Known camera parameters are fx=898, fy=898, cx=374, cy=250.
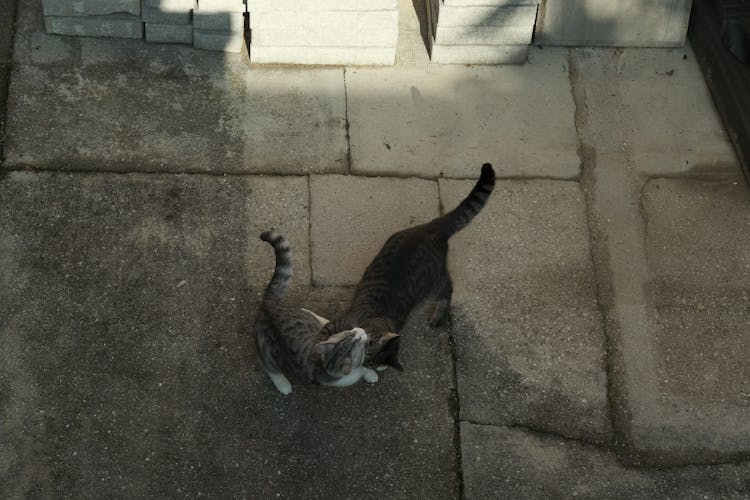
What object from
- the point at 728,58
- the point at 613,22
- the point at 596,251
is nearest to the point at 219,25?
the point at 613,22

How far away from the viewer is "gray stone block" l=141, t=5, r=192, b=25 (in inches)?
219

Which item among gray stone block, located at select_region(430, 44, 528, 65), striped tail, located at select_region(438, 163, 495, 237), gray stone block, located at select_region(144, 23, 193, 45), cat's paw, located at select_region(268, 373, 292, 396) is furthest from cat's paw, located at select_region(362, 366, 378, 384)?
gray stone block, located at select_region(144, 23, 193, 45)

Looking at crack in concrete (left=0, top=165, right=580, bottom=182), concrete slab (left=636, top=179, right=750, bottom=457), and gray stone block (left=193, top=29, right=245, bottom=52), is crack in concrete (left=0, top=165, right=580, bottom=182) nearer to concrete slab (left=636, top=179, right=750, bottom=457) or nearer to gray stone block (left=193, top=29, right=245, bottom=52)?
concrete slab (left=636, top=179, right=750, bottom=457)

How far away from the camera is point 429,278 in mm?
4535

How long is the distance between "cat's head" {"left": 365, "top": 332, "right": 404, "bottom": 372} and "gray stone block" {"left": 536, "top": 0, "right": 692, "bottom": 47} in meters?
2.70

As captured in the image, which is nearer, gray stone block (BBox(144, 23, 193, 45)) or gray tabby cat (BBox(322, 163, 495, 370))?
gray tabby cat (BBox(322, 163, 495, 370))

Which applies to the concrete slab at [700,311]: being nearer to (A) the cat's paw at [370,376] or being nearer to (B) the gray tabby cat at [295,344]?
(A) the cat's paw at [370,376]

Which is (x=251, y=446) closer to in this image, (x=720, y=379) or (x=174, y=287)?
(x=174, y=287)

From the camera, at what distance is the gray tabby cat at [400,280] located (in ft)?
14.2

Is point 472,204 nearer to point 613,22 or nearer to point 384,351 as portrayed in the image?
point 384,351

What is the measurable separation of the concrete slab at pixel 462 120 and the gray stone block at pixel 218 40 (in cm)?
73

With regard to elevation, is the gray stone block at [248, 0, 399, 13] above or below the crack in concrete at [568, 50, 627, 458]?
above

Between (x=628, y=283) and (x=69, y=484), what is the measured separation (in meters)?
3.13

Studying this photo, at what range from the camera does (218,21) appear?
558 cm
